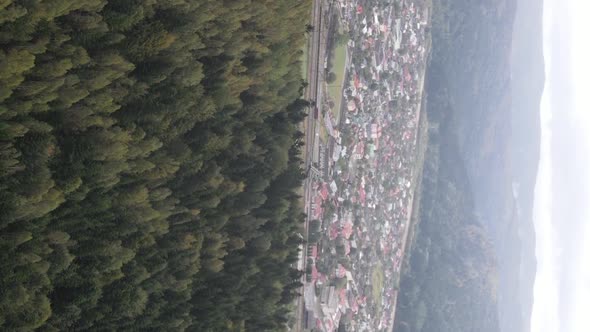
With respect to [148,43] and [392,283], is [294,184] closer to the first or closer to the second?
[148,43]

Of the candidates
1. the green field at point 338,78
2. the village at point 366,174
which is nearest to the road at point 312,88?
the village at point 366,174

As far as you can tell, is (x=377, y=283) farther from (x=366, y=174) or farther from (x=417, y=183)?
(x=417, y=183)

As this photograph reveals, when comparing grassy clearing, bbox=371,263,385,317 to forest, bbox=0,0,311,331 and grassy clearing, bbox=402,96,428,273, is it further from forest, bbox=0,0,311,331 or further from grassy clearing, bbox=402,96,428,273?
forest, bbox=0,0,311,331

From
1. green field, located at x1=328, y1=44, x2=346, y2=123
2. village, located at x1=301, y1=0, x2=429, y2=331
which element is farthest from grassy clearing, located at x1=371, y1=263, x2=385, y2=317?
green field, located at x1=328, y1=44, x2=346, y2=123

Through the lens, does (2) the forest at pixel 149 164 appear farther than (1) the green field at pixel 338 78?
No

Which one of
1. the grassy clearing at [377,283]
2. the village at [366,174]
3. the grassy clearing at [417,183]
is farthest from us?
the grassy clearing at [417,183]

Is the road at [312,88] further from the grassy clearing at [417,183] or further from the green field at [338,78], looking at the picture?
the grassy clearing at [417,183]
